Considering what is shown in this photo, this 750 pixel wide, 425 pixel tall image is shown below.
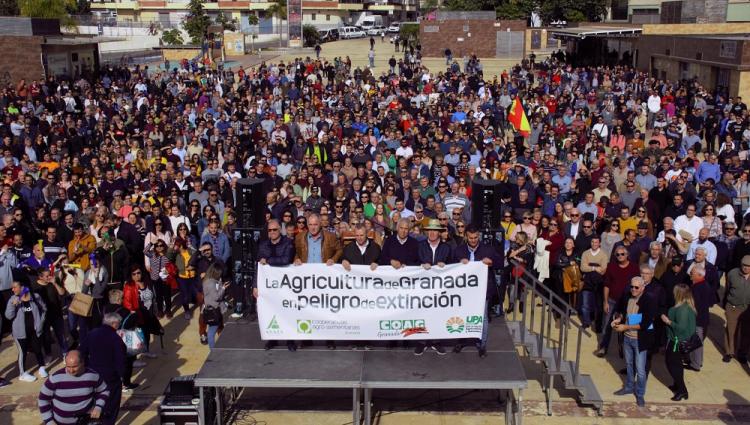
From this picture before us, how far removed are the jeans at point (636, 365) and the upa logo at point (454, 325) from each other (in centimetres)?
221

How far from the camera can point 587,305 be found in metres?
11.9

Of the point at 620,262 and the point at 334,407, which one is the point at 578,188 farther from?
the point at 334,407

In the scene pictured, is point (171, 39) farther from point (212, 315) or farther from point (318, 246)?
point (212, 315)

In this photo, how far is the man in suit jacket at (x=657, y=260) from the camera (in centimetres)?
1114

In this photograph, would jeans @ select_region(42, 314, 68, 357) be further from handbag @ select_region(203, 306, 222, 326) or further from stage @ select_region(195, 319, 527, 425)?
stage @ select_region(195, 319, 527, 425)

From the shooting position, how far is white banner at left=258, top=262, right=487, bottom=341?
9266 millimetres

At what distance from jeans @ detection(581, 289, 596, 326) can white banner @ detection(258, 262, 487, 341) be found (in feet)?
10.6

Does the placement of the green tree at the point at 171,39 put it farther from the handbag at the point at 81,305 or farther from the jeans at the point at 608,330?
the jeans at the point at 608,330

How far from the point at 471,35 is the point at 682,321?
149ft

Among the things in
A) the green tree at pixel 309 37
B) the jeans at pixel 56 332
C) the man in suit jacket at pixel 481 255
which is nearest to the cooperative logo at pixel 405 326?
the man in suit jacket at pixel 481 255

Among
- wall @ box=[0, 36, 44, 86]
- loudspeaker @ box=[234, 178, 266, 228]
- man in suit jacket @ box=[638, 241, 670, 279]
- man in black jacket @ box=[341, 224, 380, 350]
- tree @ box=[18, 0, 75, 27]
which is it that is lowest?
man in suit jacket @ box=[638, 241, 670, 279]

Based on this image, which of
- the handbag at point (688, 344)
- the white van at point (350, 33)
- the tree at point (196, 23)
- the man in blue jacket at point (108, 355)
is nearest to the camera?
the man in blue jacket at point (108, 355)

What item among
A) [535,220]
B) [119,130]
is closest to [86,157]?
[119,130]

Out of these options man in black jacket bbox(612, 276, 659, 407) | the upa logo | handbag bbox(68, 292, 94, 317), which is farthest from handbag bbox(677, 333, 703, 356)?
handbag bbox(68, 292, 94, 317)
